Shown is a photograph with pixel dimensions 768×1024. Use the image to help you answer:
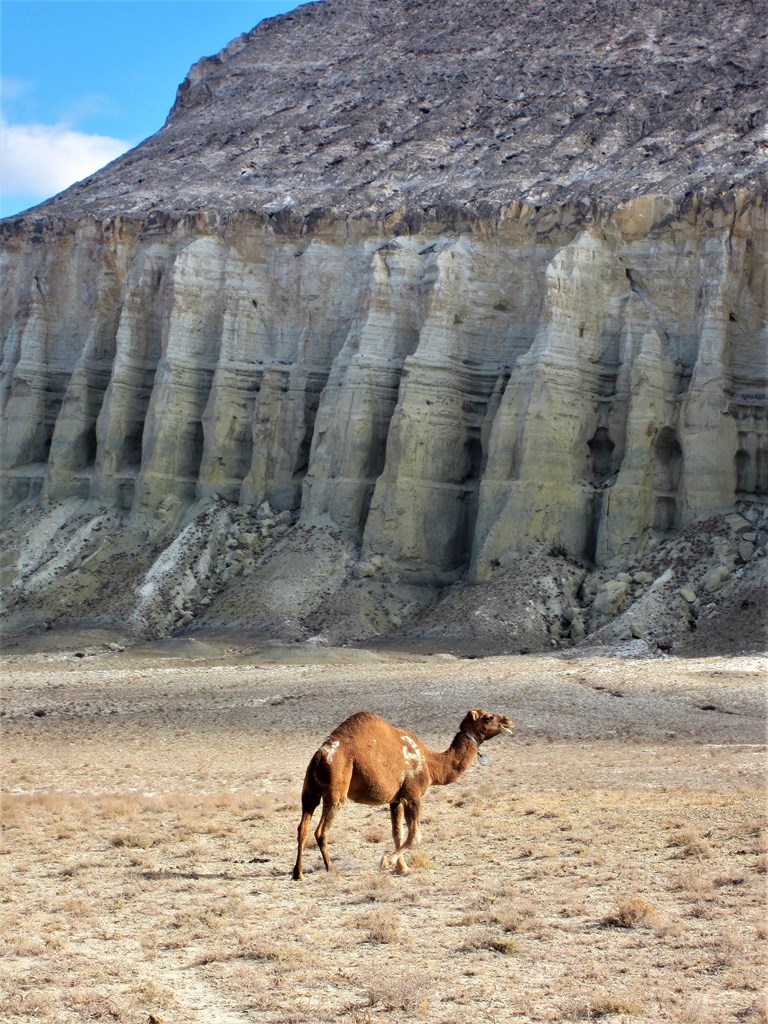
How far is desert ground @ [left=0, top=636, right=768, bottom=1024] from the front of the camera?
29.7 ft

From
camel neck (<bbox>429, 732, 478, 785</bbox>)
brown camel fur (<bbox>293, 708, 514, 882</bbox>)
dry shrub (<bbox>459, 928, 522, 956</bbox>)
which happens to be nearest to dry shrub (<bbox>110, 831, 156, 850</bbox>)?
brown camel fur (<bbox>293, 708, 514, 882</bbox>)

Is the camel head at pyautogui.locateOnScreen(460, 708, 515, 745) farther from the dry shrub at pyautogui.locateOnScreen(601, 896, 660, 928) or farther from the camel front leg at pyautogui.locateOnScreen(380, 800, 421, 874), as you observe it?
the dry shrub at pyautogui.locateOnScreen(601, 896, 660, 928)

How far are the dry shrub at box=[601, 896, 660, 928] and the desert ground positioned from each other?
19 millimetres

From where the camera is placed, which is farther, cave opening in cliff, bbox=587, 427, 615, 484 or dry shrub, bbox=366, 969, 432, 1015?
cave opening in cliff, bbox=587, 427, 615, 484

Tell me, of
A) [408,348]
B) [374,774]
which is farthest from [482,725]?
[408,348]

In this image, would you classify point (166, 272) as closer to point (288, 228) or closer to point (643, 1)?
point (288, 228)

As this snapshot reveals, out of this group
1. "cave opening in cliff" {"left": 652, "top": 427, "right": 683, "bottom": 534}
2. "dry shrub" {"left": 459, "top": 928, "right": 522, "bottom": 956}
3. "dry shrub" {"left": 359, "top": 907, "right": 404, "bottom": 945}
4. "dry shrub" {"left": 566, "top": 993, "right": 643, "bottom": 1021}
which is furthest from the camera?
"cave opening in cliff" {"left": 652, "top": 427, "right": 683, "bottom": 534}

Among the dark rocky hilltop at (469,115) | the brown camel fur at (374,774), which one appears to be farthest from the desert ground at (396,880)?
the dark rocky hilltop at (469,115)

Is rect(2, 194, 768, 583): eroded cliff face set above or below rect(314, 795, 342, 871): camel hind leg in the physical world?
above

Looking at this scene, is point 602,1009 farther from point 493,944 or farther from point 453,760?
point 453,760

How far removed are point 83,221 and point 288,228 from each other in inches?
438

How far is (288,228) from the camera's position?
5272cm

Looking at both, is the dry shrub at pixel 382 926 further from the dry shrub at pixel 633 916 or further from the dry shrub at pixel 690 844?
the dry shrub at pixel 690 844

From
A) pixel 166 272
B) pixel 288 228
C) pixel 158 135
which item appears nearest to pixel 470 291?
pixel 288 228
